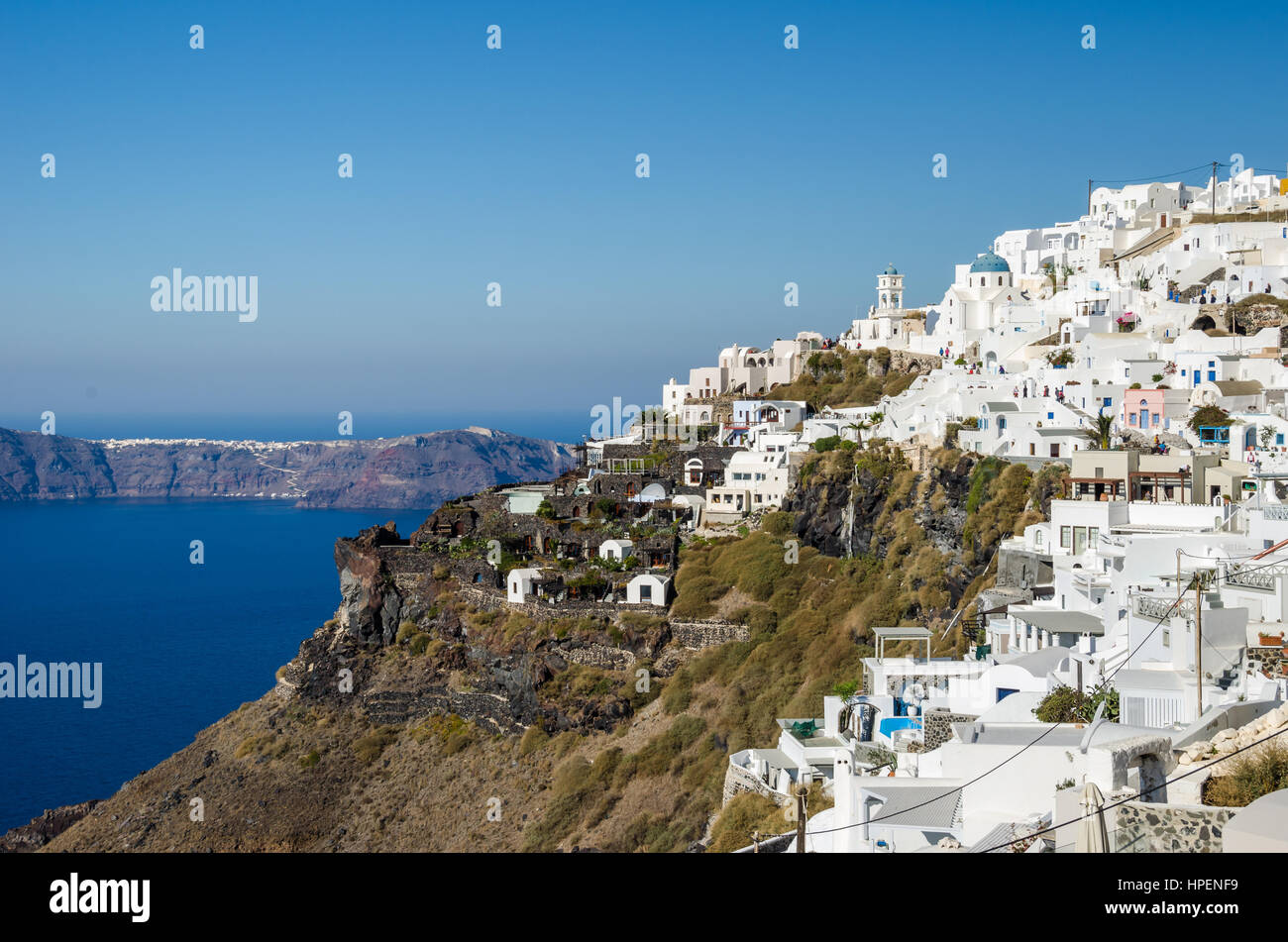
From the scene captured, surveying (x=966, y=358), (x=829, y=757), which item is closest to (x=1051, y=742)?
(x=829, y=757)

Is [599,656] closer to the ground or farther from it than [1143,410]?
closer to the ground

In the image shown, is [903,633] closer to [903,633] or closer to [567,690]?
[903,633]

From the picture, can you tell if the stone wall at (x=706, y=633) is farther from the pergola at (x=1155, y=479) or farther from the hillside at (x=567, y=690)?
the pergola at (x=1155, y=479)

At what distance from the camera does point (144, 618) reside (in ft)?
313

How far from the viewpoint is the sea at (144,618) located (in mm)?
60156

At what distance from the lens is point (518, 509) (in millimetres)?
45750

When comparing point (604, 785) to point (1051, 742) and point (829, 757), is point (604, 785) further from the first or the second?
point (1051, 742)

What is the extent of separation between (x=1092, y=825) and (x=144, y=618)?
95.0 m

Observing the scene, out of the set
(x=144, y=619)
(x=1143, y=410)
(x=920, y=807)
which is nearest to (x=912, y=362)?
(x=1143, y=410)

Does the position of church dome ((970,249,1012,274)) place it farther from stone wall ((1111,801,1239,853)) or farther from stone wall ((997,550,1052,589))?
stone wall ((1111,801,1239,853))

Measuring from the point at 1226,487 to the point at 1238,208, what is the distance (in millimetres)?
28168

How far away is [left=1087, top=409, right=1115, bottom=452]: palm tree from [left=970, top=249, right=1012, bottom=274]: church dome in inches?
773

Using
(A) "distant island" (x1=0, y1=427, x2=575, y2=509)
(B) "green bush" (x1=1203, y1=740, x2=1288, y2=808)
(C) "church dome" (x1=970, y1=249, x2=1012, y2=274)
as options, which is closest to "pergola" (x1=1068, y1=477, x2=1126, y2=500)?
(B) "green bush" (x1=1203, y1=740, x2=1288, y2=808)
